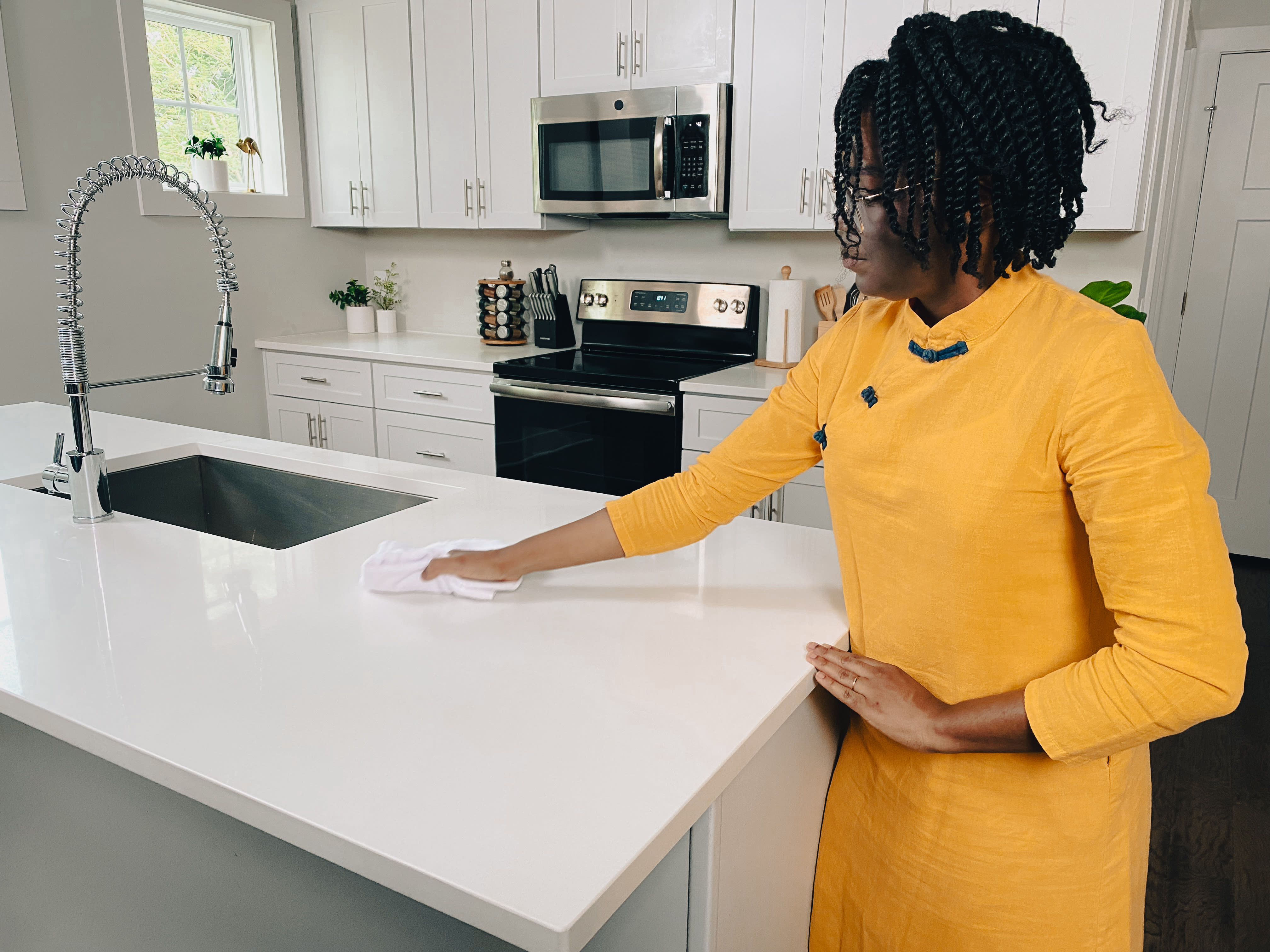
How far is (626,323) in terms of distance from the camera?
3629 millimetres

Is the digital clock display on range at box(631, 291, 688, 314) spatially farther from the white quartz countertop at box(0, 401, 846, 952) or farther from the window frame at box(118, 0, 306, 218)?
the white quartz countertop at box(0, 401, 846, 952)

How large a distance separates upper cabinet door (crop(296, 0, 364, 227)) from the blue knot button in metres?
3.48

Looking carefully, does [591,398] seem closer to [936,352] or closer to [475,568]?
[475,568]

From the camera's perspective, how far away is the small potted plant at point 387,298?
13.9 feet

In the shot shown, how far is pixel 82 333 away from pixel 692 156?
212cm

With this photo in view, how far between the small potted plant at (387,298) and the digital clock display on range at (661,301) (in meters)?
1.32

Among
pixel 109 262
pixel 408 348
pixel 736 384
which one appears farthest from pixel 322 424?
pixel 736 384

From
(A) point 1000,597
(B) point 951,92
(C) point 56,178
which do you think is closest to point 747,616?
(A) point 1000,597

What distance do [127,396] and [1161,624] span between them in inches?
145

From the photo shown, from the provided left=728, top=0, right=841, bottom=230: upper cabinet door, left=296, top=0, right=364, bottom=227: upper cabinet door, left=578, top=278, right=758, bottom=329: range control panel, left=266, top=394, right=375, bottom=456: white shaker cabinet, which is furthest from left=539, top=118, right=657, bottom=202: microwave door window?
left=266, top=394, right=375, bottom=456: white shaker cabinet

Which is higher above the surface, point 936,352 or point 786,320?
point 936,352

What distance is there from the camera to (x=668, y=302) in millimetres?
3516

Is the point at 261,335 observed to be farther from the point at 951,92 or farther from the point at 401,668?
the point at 951,92

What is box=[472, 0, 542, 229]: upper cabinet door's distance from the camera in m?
3.33
